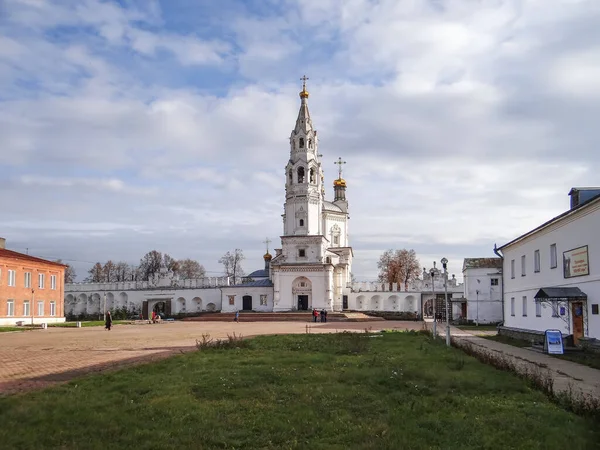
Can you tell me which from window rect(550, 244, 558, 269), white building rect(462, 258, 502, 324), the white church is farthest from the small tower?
window rect(550, 244, 558, 269)

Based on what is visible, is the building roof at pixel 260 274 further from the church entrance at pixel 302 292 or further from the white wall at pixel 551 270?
the white wall at pixel 551 270

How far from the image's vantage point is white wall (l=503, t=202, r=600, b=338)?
20906 millimetres

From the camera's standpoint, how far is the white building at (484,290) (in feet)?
181

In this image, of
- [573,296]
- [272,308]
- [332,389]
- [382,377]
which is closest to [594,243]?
[573,296]

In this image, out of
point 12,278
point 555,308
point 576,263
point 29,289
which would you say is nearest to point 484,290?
point 555,308

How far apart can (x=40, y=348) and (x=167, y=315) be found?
173 ft

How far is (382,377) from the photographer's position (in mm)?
13023

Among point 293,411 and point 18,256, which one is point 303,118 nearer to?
point 18,256

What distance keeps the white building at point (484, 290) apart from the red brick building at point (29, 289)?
37.4 m

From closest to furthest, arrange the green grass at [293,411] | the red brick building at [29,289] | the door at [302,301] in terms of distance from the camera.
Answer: the green grass at [293,411]
the red brick building at [29,289]
the door at [302,301]

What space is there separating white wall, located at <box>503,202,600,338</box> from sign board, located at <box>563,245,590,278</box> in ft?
0.61

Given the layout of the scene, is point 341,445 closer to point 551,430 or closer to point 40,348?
point 551,430

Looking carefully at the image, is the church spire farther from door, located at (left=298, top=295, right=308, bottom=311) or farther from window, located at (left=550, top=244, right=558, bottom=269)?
window, located at (left=550, top=244, right=558, bottom=269)

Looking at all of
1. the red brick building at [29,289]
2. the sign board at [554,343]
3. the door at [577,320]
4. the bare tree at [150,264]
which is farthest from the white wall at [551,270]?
the bare tree at [150,264]
